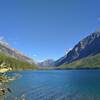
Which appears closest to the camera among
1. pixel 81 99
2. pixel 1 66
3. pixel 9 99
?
pixel 1 66

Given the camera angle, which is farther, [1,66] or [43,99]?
[43,99]

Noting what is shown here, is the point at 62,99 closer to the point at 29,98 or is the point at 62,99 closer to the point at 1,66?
the point at 29,98

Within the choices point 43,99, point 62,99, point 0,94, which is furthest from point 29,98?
point 0,94

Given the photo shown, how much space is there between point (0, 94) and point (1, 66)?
2.03 ft

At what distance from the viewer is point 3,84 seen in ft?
19.0

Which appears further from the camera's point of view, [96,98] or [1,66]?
[96,98]

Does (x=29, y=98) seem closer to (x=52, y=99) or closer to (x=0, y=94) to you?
(x=52, y=99)

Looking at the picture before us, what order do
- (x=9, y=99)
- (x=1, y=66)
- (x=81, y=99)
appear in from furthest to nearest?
(x=81, y=99), (x=9, y=99), (x=1, y=66)

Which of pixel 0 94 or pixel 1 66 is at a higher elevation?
pixel 1 66

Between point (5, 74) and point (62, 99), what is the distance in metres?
58.5

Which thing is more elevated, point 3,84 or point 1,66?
point 1,66

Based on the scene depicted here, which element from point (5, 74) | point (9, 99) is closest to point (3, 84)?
point (5, 74)

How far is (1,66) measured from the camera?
5730 millimetres

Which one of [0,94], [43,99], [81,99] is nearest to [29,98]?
[43,99]
